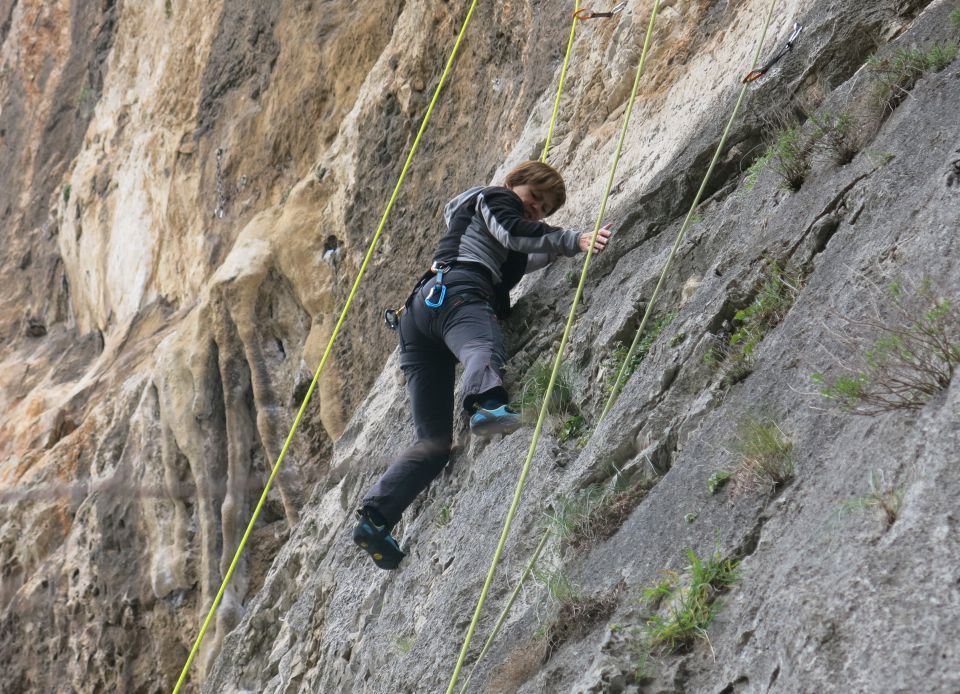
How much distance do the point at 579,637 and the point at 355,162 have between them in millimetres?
6357

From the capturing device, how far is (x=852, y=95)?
429cm

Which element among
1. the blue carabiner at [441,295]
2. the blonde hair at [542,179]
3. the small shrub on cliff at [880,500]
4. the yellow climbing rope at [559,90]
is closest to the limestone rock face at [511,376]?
the small shrub on cliff at [880,500]

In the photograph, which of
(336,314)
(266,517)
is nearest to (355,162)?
(336,314)

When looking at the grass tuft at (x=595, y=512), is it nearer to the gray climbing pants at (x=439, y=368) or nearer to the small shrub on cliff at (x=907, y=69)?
the gray climbing pants at (x=439, y=368)

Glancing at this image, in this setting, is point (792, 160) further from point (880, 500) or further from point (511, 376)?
point (880, 500)

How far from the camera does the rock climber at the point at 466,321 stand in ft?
15.5

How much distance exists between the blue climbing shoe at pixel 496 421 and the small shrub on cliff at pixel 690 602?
170 centimetres

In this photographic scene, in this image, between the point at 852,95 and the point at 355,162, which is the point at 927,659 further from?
the point at 355,162

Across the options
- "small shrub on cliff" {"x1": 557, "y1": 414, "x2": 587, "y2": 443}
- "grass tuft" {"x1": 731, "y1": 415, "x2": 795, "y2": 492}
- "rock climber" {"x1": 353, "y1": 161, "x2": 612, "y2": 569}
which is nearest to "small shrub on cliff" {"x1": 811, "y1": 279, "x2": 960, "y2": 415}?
"grass tuft" {"x1": 731, "y1": 415, "x2": 795, "y2": 492}

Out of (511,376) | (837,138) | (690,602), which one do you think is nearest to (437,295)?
(511,376)

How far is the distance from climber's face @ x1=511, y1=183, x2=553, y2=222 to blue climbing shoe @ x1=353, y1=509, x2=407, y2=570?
1.70 metres

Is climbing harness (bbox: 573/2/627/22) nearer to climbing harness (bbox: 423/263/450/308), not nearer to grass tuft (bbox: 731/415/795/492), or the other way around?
climbing harness (bbox: 423/263/450/308)

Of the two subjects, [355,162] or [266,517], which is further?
[355,162]

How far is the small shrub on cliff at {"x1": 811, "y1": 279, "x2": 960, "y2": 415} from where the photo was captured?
2.52 meters
